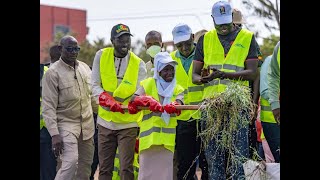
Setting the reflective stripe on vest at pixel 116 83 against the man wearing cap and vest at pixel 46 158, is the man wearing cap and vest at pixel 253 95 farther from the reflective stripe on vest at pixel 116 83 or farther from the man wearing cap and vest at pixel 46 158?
the man wearing cap and vest at pixel 46 158

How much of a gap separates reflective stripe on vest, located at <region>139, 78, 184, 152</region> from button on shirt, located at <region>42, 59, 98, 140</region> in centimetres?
105

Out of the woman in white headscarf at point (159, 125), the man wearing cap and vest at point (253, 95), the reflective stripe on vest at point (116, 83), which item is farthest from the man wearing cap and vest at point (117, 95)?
the man wearing cap and vest at point (253, 95)

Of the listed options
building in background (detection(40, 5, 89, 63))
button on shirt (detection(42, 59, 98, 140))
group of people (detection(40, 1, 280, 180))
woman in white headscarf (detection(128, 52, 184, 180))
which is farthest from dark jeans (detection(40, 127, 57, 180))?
building in background (detection(40, 5, 89, 63))

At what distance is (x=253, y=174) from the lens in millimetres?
7297

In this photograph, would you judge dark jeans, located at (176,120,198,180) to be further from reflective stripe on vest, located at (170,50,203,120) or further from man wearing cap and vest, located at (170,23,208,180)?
reflective stripe on vest, located at (170,50,203,120)

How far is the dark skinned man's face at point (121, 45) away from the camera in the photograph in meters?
9.18

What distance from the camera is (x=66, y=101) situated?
9250 mm

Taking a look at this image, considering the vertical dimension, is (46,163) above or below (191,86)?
below

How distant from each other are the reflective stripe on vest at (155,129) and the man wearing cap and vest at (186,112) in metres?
0.32
